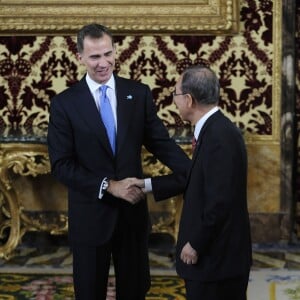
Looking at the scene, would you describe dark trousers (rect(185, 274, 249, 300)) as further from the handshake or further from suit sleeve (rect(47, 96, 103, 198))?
suit sleeve (rect(47, 96, 103, 198))

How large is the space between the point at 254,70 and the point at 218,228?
305 centimetres

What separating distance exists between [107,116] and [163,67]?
2252 millimetres

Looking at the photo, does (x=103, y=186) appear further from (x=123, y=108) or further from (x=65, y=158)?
(x=123, y=108)

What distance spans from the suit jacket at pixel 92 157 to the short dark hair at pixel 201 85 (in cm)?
74

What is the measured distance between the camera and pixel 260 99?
6.23 metres

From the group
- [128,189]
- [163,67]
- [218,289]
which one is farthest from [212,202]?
[163,67]

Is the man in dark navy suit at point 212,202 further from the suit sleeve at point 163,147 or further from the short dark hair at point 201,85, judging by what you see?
the suit sleeve at point 163,147

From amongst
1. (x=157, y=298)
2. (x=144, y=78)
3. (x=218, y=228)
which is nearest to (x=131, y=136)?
(x=218, y=228)

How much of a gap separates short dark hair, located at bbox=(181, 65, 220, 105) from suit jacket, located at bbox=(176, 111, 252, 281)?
73 mm

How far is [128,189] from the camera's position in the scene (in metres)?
3.89

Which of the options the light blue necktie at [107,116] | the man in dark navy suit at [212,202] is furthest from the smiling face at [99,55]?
the man in dark navy suit at [212,202]

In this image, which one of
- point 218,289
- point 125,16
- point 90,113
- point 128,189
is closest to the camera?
point 218,289

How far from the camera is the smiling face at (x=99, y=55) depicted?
3924 mm

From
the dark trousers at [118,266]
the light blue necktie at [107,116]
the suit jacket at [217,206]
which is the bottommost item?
the dark trousers at [118,266]
